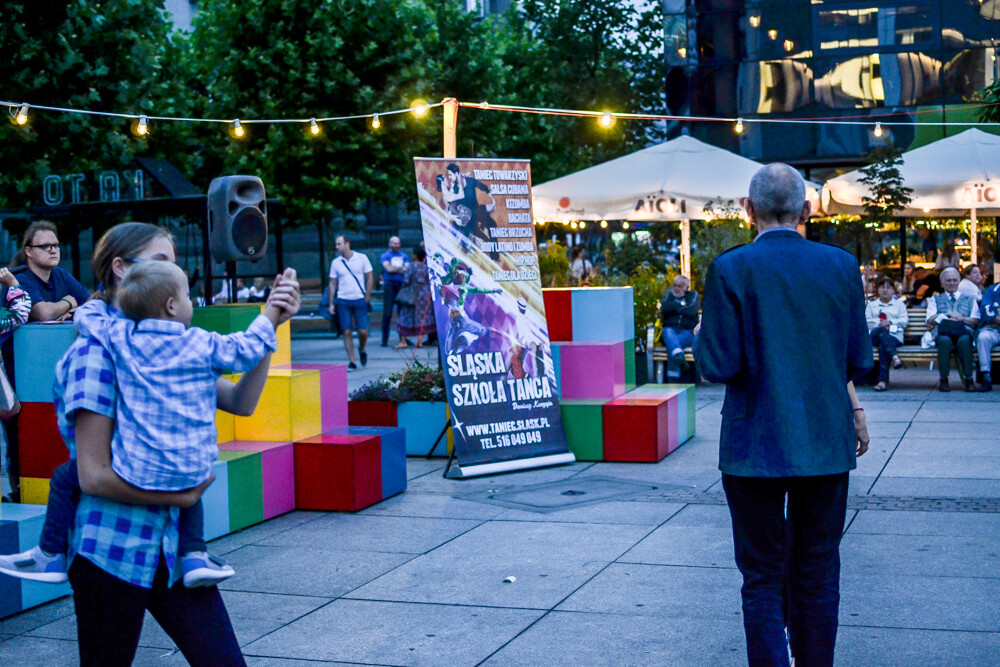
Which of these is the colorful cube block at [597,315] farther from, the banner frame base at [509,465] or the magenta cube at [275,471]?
the magenta cube at [275,471]

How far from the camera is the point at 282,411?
7.47 metres

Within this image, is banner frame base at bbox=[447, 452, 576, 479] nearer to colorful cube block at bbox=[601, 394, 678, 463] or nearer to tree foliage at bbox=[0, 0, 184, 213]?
colorful cube block at bbox=[601, 394, 678, 463]

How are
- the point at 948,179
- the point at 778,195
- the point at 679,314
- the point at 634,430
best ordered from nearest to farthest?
1. the point at 778,195
2. the point at 634,430
3. the point at 679,314
4. the point at 948,179

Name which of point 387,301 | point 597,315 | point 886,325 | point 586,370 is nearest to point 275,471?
point 586,370

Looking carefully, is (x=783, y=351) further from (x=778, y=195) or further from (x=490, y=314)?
(x=490, y=314)

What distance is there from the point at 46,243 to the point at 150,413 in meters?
4.80

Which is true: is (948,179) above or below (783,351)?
above

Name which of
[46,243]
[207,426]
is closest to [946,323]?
[46,243]

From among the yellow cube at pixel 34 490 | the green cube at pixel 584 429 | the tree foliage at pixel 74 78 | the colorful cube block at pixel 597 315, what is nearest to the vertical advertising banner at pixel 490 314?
the green cube at pixel 584 429

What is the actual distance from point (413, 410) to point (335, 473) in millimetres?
2102

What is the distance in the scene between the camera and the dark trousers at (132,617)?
295 centimetres

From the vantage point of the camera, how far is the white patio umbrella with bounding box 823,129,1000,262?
14.7 metres

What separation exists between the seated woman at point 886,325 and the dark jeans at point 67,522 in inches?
440

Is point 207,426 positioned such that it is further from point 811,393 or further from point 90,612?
point 811,393
